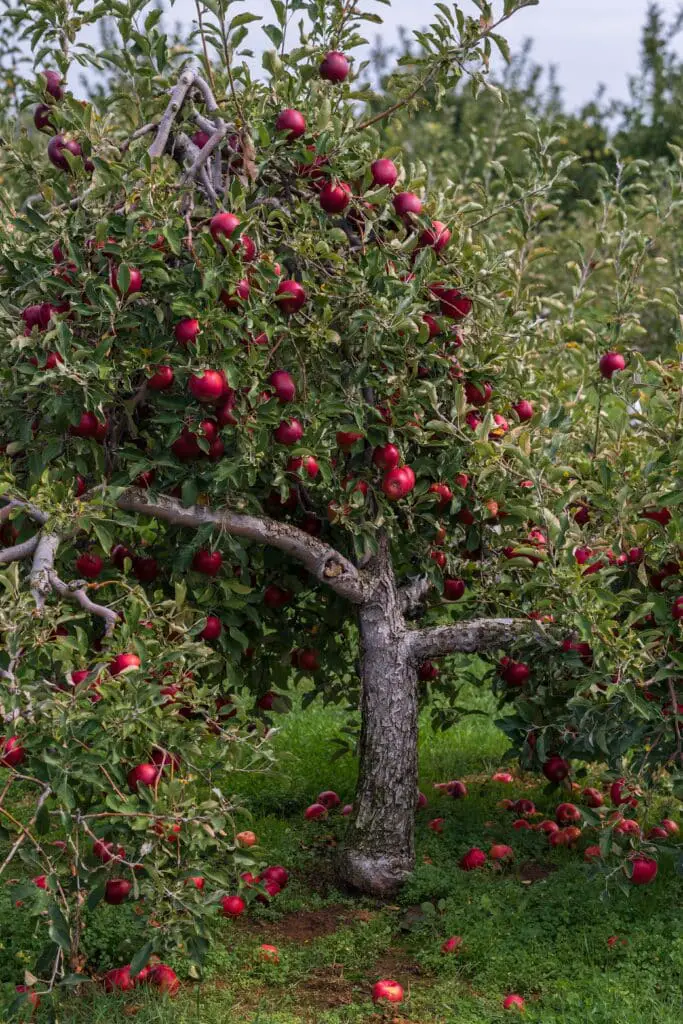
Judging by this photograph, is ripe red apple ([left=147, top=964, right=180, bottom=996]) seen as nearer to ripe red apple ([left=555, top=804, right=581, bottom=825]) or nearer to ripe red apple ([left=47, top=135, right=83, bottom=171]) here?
ripe red apple ([left=555, top=804, right=581, bottom=825])

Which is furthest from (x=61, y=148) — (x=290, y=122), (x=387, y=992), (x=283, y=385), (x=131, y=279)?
(x=387, y=992)

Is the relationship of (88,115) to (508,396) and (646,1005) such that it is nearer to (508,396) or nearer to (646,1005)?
(508,396)

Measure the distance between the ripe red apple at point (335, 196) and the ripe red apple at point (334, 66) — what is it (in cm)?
35

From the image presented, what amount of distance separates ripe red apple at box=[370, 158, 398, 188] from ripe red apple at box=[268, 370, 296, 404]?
715 millimetres

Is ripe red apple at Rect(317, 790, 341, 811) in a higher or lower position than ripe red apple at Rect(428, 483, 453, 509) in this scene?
lower

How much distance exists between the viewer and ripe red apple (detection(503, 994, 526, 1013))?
10.7 ft

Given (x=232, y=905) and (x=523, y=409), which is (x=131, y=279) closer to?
(x=523, y=409)

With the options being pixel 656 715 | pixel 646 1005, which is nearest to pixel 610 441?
pixel 656 715

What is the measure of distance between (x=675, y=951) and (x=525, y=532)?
1.49 meters

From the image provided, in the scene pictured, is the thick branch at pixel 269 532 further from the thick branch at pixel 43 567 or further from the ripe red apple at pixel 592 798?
the ripe red apple at pixel 592 798

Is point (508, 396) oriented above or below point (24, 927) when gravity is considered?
above

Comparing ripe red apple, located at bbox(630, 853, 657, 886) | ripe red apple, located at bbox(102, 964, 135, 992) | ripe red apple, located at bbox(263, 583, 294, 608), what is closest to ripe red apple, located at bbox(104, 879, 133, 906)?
ripe red apple, located at bbox(102, 964, 135, 992)

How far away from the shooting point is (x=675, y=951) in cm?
344

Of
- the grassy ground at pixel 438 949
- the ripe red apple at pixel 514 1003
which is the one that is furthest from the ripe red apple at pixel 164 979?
the ripe red apple at pixel 514 1003
